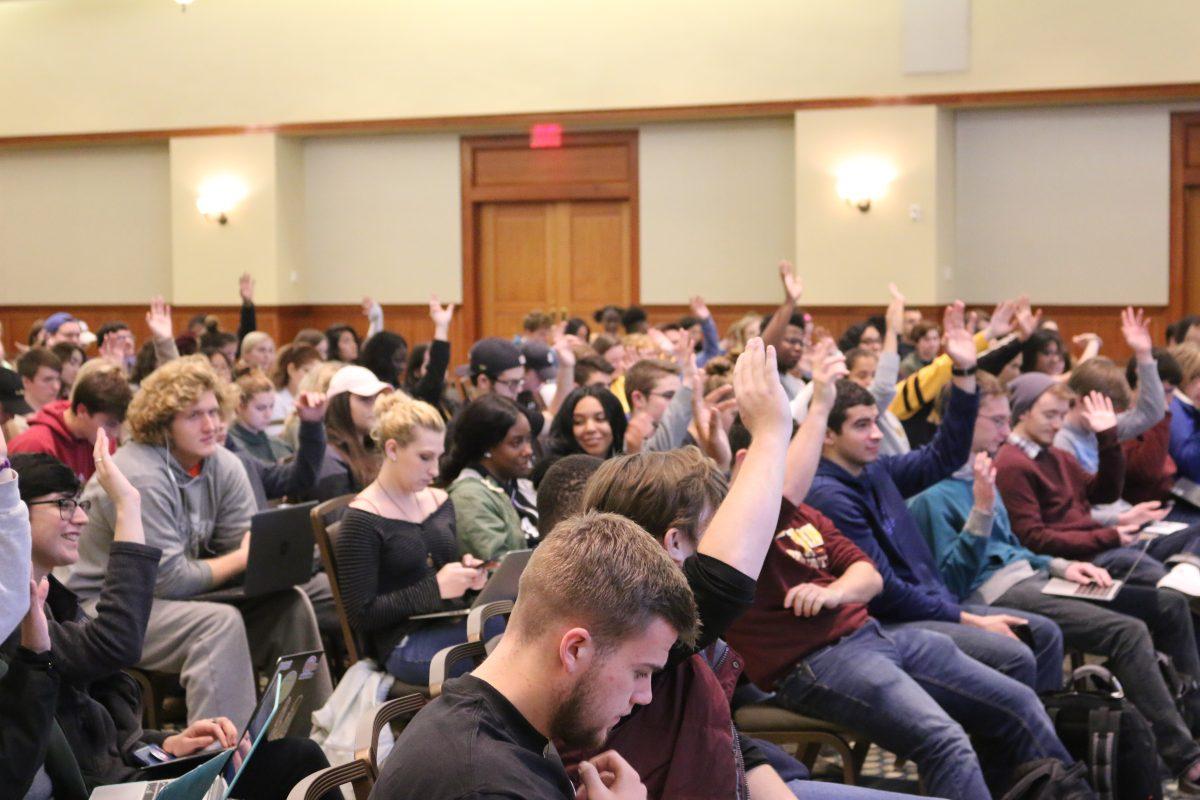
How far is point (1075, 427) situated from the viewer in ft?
19.5

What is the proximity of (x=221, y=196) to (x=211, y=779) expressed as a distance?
13.6 metres

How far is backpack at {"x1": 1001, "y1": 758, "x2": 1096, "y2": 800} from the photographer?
3.54m

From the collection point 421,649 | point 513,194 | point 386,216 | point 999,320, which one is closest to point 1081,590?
point 421,649

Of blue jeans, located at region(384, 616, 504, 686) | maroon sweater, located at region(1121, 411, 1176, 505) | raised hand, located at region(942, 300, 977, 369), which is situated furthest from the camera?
maroon sweater, located at region(1121, 411, 1176, 505)

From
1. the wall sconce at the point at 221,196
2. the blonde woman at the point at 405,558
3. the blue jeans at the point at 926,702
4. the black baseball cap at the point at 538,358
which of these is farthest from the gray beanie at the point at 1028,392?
the wall sconce at the point at 221,196

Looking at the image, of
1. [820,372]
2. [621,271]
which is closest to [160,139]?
[621,271]

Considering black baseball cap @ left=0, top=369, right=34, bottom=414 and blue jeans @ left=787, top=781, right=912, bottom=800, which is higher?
black baseball cap @ left=0, top=369, right=34, bottom=414

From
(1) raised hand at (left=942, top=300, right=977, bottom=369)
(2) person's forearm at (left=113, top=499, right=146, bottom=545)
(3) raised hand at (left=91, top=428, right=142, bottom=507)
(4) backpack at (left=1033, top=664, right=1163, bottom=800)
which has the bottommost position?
(4) backpack at (left=1033, top=664, right=1163, bottom=800)

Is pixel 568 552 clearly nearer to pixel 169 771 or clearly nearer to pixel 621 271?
pixel 169 771

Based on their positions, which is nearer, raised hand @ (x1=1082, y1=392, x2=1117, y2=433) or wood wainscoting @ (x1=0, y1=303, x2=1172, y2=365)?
raised hand @ (x1=1082, y1=392, x2=1117, y2=433)

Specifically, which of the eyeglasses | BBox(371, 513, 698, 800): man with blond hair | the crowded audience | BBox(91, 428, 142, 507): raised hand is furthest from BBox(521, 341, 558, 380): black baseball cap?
BBox(371, 513, 698, 800): man with blond hair

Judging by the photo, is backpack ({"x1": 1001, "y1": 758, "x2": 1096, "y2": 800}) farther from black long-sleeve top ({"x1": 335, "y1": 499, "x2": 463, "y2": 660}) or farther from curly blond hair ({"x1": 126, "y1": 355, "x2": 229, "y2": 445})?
curly blond hair ({"x1": 126, "y1": 355, "x2": 229, "y2": 445})

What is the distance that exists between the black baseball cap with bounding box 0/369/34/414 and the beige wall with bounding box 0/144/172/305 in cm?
965

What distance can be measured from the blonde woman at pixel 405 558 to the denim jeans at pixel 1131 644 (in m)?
1.98
